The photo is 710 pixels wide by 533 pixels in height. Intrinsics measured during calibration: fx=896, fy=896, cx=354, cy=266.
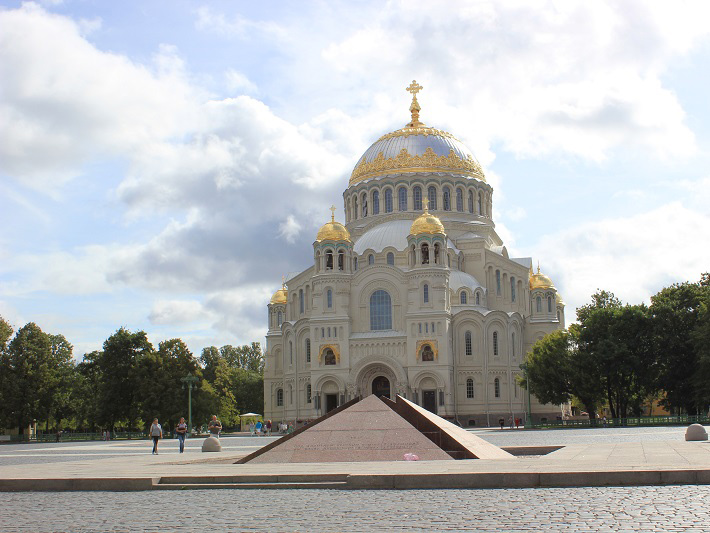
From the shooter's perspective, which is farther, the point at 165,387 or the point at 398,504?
the point at 165,387

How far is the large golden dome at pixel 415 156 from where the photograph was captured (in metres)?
77.4

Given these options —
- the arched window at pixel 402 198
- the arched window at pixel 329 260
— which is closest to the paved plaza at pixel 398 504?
the arched window at pixel 329 260

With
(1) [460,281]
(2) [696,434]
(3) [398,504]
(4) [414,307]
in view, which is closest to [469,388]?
(4) [414,307]

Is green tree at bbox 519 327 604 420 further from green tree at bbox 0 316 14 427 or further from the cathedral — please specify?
green tree at bbox 0 316 14 427

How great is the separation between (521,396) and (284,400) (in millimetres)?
19180

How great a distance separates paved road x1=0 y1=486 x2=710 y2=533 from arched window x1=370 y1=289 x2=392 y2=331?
53.7 metres

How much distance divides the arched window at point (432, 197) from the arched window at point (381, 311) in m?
11.5

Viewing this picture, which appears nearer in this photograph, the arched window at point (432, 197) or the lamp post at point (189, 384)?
the lamp post at point (189, 384)

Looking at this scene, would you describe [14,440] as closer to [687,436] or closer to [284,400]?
[284,400]

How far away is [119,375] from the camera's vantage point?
64.4 m

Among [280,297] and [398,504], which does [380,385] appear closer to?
[280,297]

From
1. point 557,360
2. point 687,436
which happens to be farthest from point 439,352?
point 687,436

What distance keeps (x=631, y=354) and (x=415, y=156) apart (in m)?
27.4

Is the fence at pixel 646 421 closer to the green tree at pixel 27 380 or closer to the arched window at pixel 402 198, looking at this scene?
the arched window at pixel 402 198
